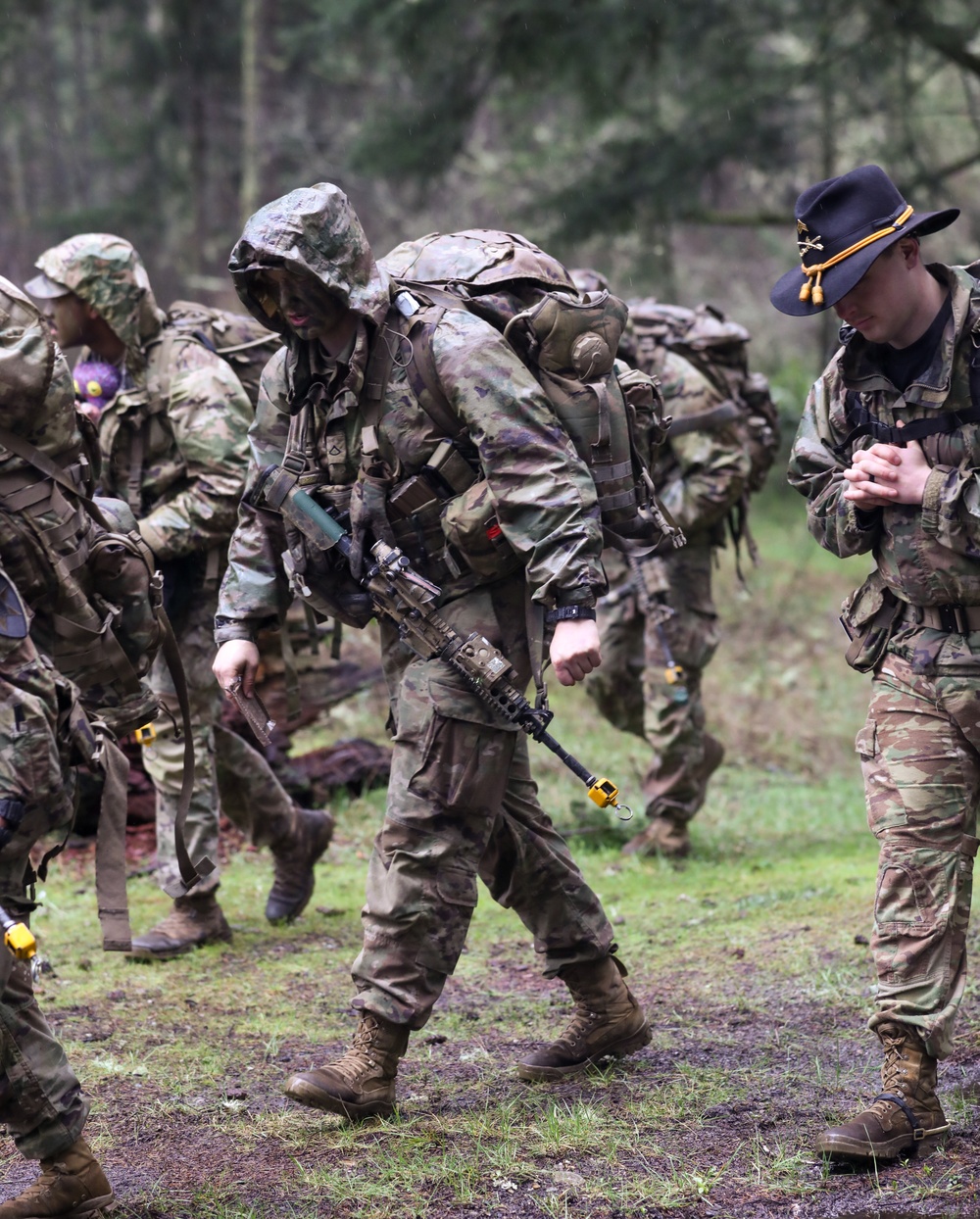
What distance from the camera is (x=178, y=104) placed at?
67.3 feet

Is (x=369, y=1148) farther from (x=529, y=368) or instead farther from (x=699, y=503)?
(x=699, y=503)

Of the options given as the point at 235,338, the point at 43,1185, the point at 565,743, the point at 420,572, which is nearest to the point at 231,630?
the point at 420,572

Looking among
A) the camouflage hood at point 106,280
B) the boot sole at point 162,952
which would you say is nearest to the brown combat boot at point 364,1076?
the boot sole at point 162,952

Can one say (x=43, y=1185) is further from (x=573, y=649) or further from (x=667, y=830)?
→ (x=667, y=830)

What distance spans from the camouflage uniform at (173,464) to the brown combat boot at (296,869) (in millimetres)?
424

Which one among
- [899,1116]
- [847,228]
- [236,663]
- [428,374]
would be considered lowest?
[899,1116]

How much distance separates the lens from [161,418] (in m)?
6.22

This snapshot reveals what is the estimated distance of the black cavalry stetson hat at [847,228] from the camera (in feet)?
12.3

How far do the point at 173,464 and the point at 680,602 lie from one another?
3101 millimetres

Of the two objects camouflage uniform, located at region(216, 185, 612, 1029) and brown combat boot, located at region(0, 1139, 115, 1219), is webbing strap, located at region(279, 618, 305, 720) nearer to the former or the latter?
camouflage uniform, located at region(216, 185, 612, 1029)

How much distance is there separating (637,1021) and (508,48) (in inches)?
416

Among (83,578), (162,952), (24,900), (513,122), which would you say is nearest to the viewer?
(24,900)

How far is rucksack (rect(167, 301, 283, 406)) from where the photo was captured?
6.54 m

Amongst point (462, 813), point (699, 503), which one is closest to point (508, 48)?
point (699, 503)
